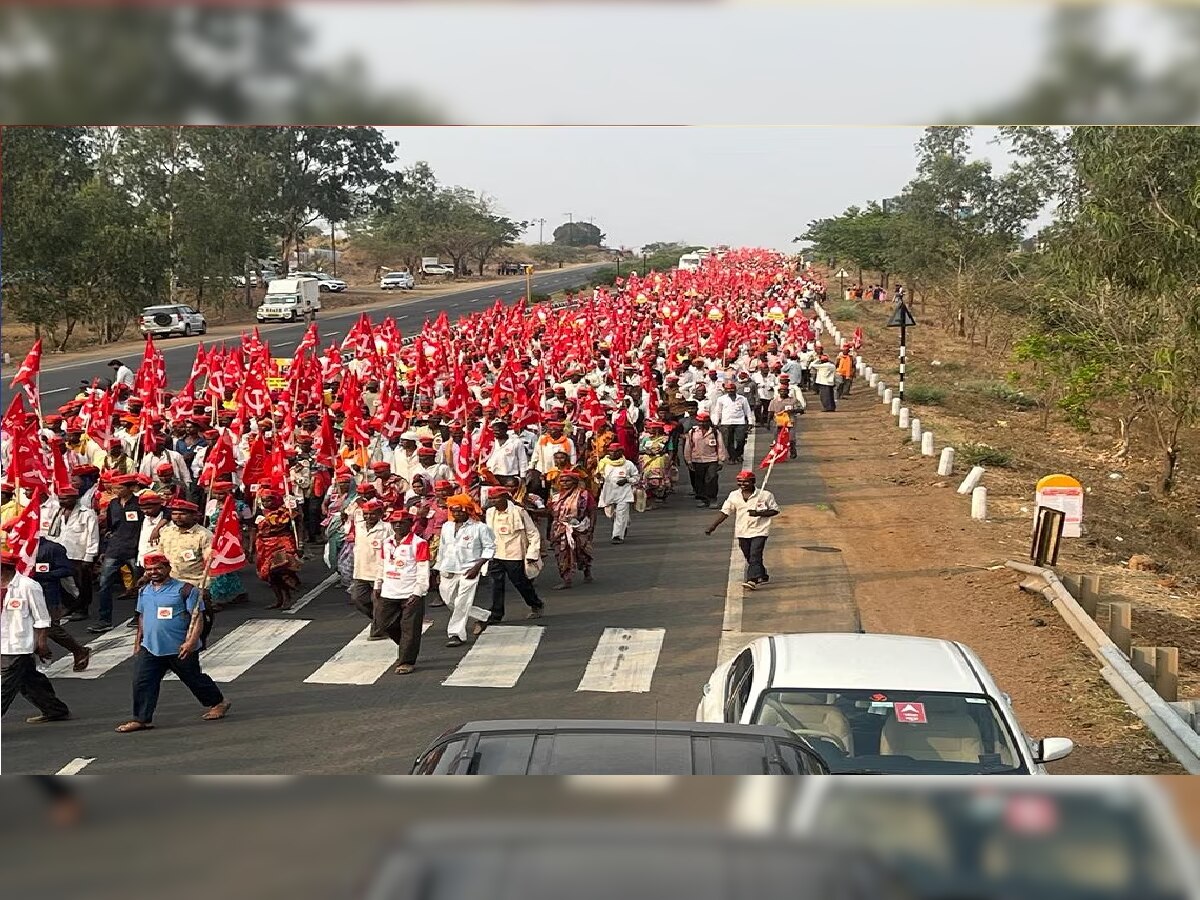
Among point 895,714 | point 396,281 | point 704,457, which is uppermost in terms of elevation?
point 396,281

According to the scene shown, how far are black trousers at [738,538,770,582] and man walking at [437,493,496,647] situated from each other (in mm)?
3000

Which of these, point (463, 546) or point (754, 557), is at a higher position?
point (463, 546)

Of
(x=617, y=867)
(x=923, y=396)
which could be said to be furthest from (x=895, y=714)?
(x=923, y=396)

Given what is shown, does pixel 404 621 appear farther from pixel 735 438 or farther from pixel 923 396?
pixel 923 396

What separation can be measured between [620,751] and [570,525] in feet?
31.4

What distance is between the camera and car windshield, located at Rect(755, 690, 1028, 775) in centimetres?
791

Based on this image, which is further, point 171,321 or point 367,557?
point 171,321

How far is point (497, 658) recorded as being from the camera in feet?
44.5

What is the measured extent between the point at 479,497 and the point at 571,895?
12.1 metres

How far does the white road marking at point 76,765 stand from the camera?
33.8ft

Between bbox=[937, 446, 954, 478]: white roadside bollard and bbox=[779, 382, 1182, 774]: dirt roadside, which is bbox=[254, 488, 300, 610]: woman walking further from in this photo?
bbox=[937, 446, 954, 478]: white roadside bollard

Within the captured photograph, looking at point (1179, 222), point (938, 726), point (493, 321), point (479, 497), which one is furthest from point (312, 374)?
point (938, 726)

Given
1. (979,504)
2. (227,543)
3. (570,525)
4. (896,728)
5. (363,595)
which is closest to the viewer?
(896,728)
